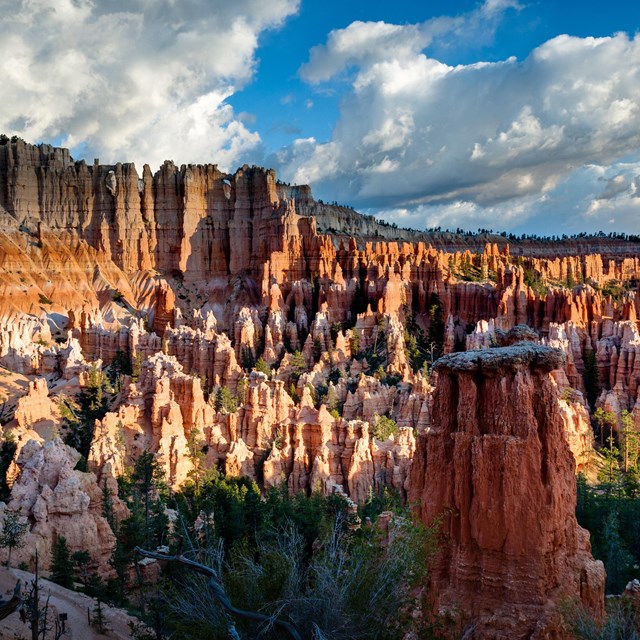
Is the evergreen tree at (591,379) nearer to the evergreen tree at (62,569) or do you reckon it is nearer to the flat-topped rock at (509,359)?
the flat-topped rock at (509,359)

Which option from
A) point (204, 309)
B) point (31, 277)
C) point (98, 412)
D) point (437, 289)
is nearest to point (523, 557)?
point (98, 412)

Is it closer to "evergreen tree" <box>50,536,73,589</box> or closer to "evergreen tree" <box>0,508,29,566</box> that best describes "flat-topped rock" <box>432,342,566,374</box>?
"evergreen tree" <box>50,536,73,589</box>

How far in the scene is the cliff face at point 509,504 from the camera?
11250 millimetres

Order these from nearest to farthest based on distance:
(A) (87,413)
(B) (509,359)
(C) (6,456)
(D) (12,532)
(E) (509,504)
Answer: (E) (509,504) → (B) (509,359) → (D) (12,532) → (C) (6,456) → (A) (87,413)

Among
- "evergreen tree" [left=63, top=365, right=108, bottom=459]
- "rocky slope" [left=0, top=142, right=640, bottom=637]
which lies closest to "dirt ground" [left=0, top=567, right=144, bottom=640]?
"rocky slope" [left=0, top=142, right=640, bottom=637]

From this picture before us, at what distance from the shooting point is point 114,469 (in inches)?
1154

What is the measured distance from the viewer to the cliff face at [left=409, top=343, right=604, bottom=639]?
11250 mm

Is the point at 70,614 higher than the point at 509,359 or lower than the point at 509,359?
lower

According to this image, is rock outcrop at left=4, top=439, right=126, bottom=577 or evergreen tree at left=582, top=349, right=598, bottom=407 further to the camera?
evergreen tree at left=582, top=349, right=598, bottom=407

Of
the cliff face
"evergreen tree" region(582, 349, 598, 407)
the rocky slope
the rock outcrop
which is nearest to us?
the cliff face

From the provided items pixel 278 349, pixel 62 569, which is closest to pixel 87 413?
pixel 278 349


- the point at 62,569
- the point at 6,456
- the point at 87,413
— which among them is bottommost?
the point at 62,569

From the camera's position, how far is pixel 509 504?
37.7 feet

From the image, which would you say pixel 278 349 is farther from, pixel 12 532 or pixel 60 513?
pixel 12 532
